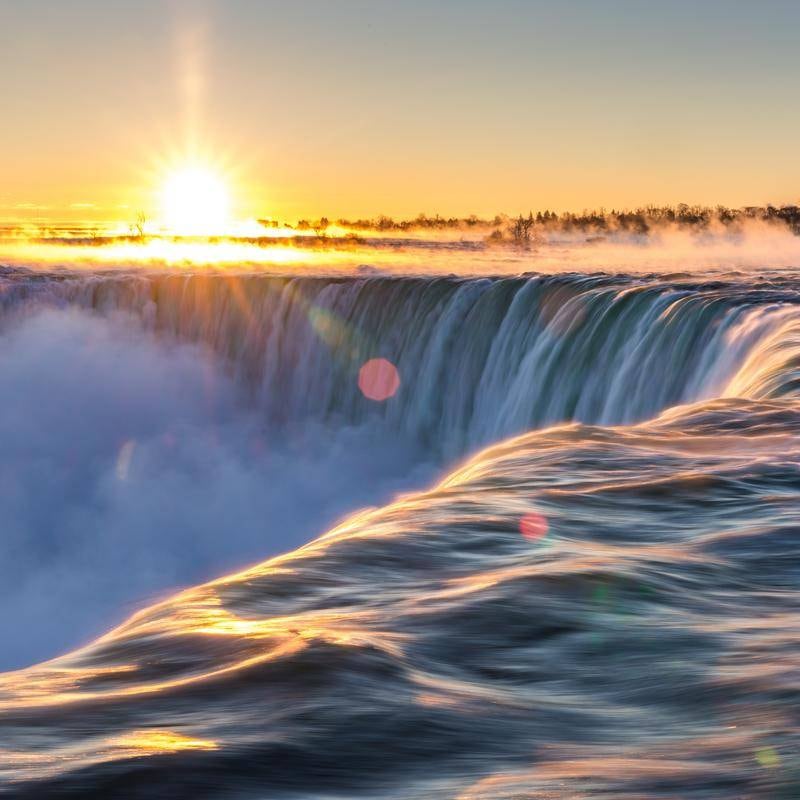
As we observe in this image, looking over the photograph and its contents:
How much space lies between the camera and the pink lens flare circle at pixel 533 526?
18.2 ft

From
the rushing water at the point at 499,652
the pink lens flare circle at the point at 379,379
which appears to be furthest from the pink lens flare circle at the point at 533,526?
the pink lens flare circle at the point at 379,379

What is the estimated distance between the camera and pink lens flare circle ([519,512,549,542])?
556cm

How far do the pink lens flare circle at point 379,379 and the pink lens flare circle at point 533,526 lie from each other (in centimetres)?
1845

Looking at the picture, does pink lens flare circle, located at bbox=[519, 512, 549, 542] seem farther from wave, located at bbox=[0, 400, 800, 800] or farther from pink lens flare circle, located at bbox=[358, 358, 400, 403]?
pink lens flare circle, located at bbox=[358, 358, 400, 403]

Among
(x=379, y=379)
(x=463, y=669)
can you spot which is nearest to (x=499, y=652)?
(x=463, y=669)

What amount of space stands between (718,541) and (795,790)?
9.51 ft

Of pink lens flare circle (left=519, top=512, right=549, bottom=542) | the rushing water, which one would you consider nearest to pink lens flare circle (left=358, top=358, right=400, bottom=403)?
the rushing water

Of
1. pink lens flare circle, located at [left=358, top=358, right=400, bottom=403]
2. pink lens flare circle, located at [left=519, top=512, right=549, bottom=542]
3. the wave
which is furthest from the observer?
pink lens flare circle, located at [left=358, top=358, right=400, bottom=403]

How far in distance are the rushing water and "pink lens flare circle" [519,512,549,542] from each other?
3 cm

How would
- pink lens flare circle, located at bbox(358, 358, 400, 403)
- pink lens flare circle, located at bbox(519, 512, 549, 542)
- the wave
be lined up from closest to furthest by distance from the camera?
the wave < pink lens flare circle, located at bbox(519, 512, 549, 542) < pink lens flare circle, located at bbox(358, 358, 400, 403)

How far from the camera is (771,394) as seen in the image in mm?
9797

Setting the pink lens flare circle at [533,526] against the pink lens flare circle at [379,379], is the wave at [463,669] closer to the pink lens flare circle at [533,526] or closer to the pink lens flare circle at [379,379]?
the pink lens flare circle at [533,526]

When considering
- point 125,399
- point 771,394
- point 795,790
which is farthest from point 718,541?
point 125,399

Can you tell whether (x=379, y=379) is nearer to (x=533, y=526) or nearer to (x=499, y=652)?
(x=533, y=526)
